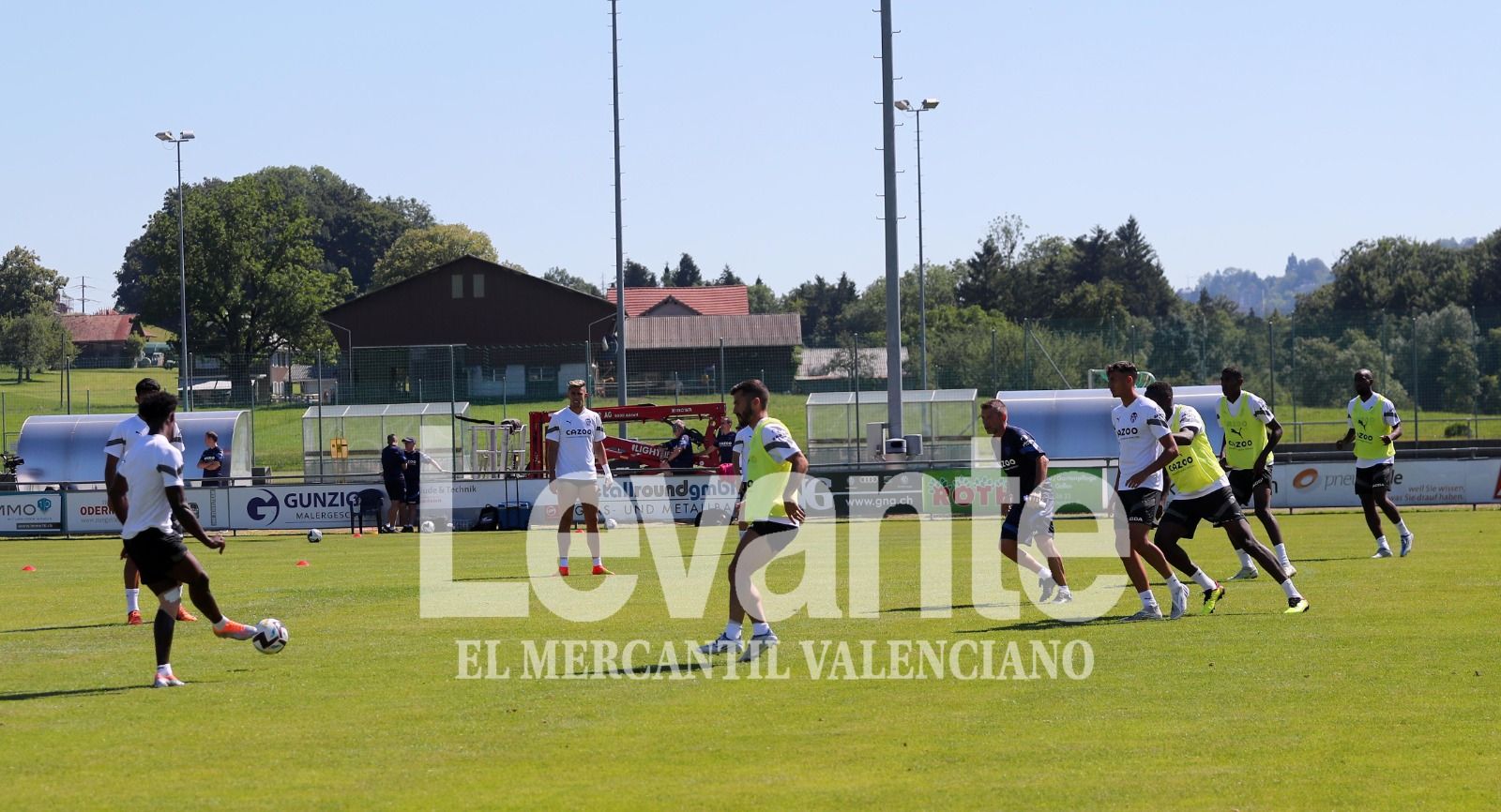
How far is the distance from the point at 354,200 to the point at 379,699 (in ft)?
486

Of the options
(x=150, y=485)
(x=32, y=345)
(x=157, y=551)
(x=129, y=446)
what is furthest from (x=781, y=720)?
(x=32, y=345)

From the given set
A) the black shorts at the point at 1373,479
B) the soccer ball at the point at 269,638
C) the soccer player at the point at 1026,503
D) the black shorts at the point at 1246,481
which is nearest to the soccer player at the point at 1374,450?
the black shorts at the point at 1373,479

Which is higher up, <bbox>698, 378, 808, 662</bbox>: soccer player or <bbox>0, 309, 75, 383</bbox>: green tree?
<bbox>0, 309, 75, 383</bbox>: green tree

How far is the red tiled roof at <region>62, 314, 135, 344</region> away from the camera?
124562 mm

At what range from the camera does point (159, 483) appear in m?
9.95

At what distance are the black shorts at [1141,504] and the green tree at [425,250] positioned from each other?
10722cm

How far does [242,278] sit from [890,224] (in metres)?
58.3

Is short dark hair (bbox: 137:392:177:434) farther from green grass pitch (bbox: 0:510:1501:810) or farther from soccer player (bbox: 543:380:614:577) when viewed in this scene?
soccer player (bbox: 543:380:614:577)

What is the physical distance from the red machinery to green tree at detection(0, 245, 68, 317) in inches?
3533

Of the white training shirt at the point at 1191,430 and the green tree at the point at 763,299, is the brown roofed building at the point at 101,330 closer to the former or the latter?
the green tree at the point at 763,299

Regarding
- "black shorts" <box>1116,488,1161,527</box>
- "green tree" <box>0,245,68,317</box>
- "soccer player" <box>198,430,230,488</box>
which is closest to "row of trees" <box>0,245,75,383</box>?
"green tree" <box>0,245,68,317</box>

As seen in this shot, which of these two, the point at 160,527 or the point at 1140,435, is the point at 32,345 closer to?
the point at 160,527

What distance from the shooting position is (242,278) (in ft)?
260

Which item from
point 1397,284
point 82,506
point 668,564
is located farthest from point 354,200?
point 668,564
